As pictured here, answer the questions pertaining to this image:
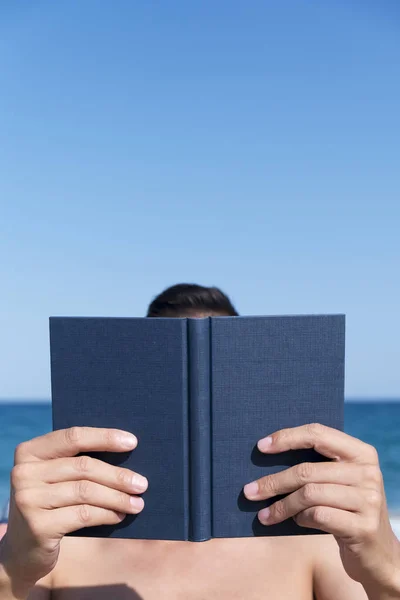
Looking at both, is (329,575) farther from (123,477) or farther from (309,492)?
Result: (123,477)

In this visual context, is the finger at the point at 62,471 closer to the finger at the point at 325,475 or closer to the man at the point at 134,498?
the man at the point at 134,498

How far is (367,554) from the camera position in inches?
58.9

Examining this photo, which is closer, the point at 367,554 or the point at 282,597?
the point at 367,554

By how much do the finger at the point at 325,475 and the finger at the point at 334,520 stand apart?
0.19 ft

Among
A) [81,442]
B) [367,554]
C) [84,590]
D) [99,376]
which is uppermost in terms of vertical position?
[99,376]

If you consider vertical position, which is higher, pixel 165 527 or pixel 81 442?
pixel 81 442

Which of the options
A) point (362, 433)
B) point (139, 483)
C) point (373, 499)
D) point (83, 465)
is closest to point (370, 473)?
point (373, 499)

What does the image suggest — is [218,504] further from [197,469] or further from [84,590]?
[84,590]

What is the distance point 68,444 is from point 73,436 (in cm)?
2

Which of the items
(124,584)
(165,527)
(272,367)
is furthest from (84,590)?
(272,367)

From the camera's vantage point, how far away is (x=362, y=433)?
96.5 ft

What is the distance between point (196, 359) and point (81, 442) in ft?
1.01

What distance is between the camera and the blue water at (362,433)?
65.8ft

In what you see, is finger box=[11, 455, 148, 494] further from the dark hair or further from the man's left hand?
the dark hair
